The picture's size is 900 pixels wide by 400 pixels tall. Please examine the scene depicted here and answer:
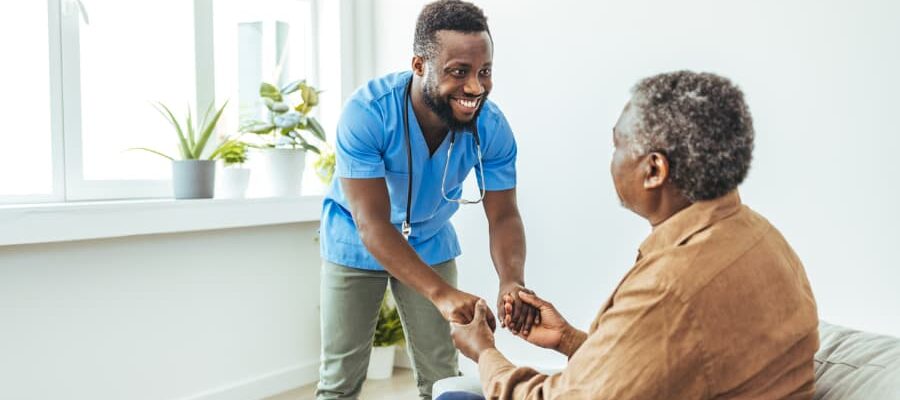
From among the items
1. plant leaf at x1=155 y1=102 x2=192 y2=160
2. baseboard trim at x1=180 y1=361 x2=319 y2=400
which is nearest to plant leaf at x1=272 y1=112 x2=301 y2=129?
plant leaf at x1=155 y1=102 x2=192 y2=160

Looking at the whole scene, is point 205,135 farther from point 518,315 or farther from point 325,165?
point 518,315

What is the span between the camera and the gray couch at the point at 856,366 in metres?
1.18

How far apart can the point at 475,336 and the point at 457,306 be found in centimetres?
20

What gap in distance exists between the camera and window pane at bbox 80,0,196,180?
286 centimetres

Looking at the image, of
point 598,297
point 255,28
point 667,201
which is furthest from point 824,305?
point 255,28

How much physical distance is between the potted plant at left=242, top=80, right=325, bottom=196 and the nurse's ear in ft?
4.40

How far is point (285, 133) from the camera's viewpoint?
326cm

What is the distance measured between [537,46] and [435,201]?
1314 millimetres

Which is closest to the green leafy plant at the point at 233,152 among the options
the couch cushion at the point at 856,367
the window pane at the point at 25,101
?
the window pane at the point at 25,101

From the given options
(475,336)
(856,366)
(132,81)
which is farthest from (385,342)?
(856,366)

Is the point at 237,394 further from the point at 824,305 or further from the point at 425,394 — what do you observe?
the point at 824,305

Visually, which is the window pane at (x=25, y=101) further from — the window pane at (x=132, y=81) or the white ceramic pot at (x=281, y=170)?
the white ceramic pot at (x=281, y=170)

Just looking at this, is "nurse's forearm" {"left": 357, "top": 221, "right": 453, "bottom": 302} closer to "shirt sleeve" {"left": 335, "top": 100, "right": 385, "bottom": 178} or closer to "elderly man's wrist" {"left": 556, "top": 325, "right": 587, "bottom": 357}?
"shirt sleeve" {"left": 335, "top": 100, "right": 385, "bottom": 178}

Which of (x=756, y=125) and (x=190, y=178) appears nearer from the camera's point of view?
(x=756, y=125)
